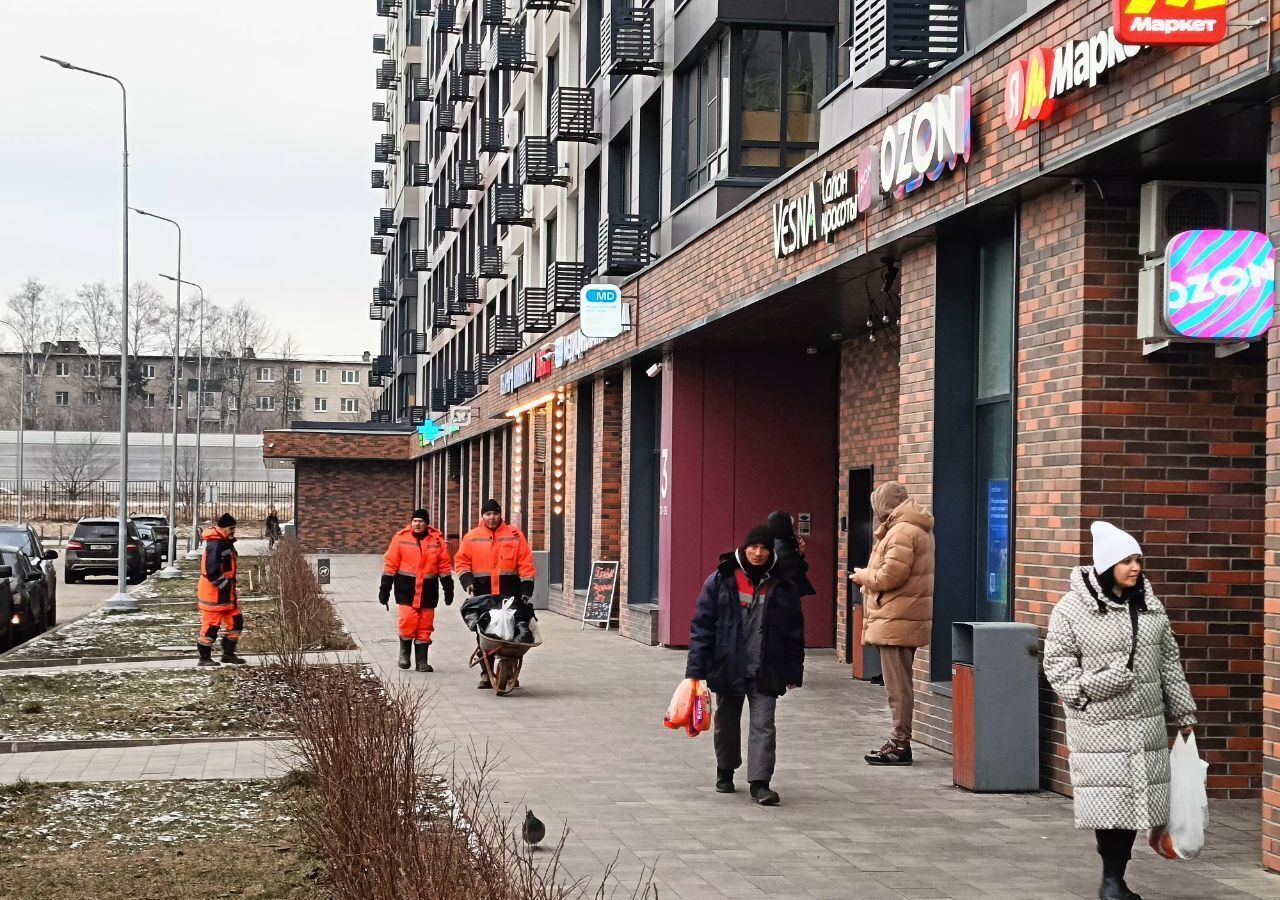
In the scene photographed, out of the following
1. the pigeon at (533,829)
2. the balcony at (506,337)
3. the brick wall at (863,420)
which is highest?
the balcony at (506,337)

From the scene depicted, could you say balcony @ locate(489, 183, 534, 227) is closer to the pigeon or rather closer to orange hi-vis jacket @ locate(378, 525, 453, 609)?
orange hi-vis jacket @ locate(378, 525, 453, 609)

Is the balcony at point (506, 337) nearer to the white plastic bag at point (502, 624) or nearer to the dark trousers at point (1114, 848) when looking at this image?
the white plastic bag at point (502, 624)

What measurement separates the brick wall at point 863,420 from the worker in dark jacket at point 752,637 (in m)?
7.27

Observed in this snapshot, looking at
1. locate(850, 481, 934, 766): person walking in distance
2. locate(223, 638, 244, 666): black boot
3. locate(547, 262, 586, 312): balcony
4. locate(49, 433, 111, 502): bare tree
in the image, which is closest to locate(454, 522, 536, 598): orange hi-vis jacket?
locate(223, 638, 244, 666): black boot

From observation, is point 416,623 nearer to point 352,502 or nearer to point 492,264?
point 492,264

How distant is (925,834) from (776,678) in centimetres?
145

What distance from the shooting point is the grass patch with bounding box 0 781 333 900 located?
757 cm

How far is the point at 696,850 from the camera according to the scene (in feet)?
27.0

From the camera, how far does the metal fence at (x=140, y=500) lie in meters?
86.9

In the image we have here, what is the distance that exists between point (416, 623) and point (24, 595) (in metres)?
8.37

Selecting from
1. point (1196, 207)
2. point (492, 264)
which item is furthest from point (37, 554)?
point (1196, 207)

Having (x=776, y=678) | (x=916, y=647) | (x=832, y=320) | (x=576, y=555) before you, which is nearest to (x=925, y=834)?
(x=776, y=678)

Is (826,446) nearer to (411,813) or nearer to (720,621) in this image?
(720,621)

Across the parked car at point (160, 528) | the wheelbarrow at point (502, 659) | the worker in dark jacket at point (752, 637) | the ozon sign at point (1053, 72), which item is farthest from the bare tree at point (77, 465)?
the ozon sign at point (1053, 72)
